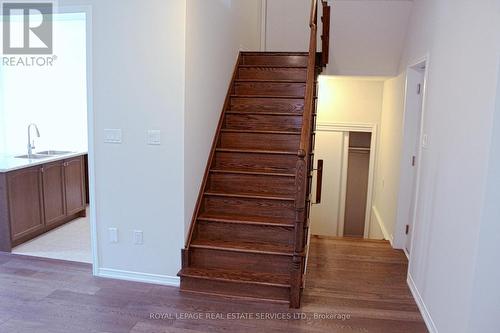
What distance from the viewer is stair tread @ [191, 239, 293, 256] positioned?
10.5 feet

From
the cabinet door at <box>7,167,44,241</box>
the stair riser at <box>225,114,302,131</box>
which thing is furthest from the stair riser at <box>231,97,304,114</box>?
the cabinet door at <box>7,167,44,241</box>

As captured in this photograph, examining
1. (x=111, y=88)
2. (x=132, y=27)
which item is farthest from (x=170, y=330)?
(x=132, y=27)

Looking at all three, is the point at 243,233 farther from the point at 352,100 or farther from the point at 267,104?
the point at 352,100

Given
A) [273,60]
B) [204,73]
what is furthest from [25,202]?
[273,60]

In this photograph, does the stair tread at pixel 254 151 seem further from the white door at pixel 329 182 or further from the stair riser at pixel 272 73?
the white door at pixel 329 182

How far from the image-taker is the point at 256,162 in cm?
390

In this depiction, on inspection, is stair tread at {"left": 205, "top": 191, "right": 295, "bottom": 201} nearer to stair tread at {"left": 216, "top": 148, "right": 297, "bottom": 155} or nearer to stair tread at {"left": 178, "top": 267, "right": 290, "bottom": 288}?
stair tread at {"left": 216, "top": 148, "right": 297, "bottom": 155}

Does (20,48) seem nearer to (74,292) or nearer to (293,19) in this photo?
(74,292)

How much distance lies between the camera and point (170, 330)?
264 cm

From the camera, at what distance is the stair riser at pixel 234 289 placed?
304cm

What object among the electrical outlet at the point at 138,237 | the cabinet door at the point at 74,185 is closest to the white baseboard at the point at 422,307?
the electrical outlet at the point at 138,237

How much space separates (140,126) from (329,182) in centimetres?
400

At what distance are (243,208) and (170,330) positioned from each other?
1.30 meters

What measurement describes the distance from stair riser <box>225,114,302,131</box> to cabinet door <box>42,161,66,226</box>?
2107 mm
